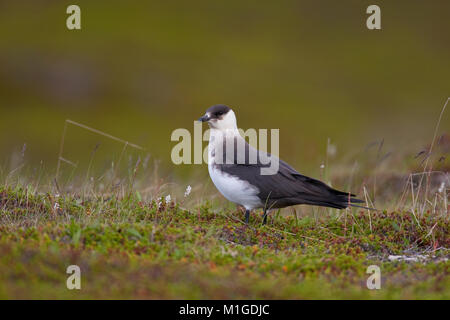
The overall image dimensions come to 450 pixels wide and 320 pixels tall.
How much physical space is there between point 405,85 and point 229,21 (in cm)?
1070

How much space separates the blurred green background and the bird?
13.7 meters

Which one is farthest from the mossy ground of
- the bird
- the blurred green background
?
the blurred green background

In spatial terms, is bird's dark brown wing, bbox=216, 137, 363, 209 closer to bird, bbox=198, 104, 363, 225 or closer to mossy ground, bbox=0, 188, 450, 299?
bird, bbox=198, 104, 363, 225

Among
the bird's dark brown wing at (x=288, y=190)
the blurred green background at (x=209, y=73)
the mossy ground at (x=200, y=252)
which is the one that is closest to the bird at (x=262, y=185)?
the bird's dark brown wing at (x=288, y=190)

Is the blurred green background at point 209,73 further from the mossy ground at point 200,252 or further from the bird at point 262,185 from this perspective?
the mossy ground at point 200,252

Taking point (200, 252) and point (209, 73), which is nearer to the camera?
point (200, 252)

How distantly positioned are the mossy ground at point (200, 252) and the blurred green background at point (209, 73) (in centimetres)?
→ 1385

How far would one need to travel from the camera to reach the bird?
764cm

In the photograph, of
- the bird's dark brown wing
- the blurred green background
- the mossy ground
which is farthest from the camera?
the blurred green background

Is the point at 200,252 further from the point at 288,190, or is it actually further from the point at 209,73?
the point at 209,73

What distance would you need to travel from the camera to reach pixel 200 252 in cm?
605

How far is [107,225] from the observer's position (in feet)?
20.6

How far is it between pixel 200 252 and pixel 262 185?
1845mm

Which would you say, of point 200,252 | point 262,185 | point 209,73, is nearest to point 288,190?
point 262,185
